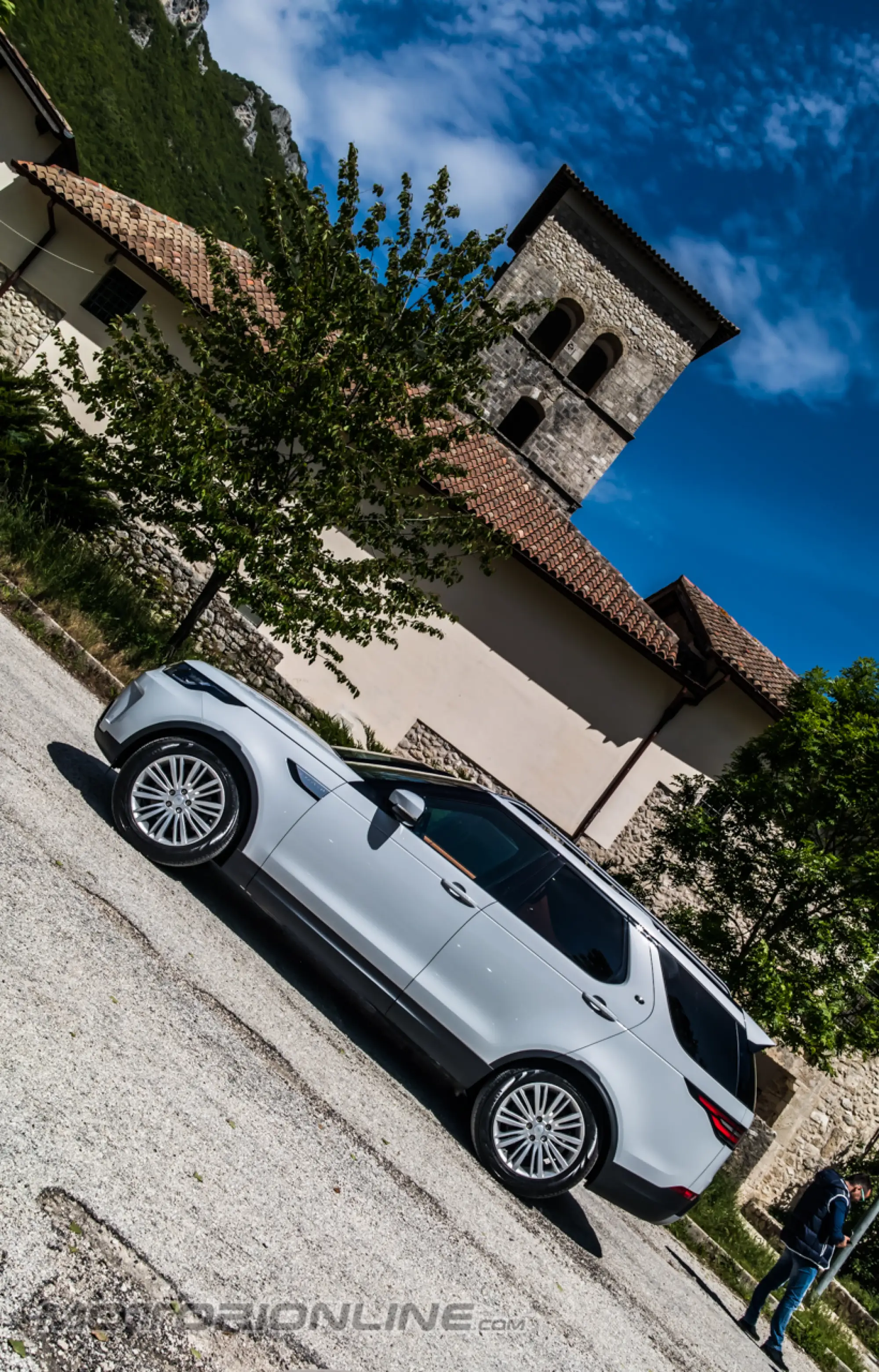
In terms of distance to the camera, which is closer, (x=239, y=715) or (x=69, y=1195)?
(x=69, y=1195)

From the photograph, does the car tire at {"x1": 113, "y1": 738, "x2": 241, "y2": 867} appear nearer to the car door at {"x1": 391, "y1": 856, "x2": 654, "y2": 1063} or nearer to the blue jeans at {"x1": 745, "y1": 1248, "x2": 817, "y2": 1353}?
the car door at {"x1": 391, "y1": 856, "x2": 654, "y2": 1063}

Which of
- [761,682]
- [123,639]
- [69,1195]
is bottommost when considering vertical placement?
[69,1195]

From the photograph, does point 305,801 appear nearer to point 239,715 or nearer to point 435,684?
point 239,715

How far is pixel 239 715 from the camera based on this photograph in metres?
5.75

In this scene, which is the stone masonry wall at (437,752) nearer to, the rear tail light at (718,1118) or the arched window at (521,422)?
the arched window at (521,422)

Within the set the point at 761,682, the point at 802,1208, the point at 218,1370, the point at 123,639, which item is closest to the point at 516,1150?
the point at 218,1370

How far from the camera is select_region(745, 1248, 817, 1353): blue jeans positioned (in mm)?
6930

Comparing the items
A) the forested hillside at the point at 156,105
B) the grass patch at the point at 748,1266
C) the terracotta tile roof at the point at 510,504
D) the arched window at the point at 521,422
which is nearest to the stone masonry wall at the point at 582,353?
the arched window at the point at 521,422

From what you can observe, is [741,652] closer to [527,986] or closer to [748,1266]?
[748,1266]

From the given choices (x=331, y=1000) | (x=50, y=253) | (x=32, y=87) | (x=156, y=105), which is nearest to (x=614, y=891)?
(x=331, y=1000)

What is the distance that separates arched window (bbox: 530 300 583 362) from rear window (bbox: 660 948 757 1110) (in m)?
24.8

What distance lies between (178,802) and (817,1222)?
19.3ft

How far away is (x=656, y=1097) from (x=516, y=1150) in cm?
82

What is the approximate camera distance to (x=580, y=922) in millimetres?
5629
